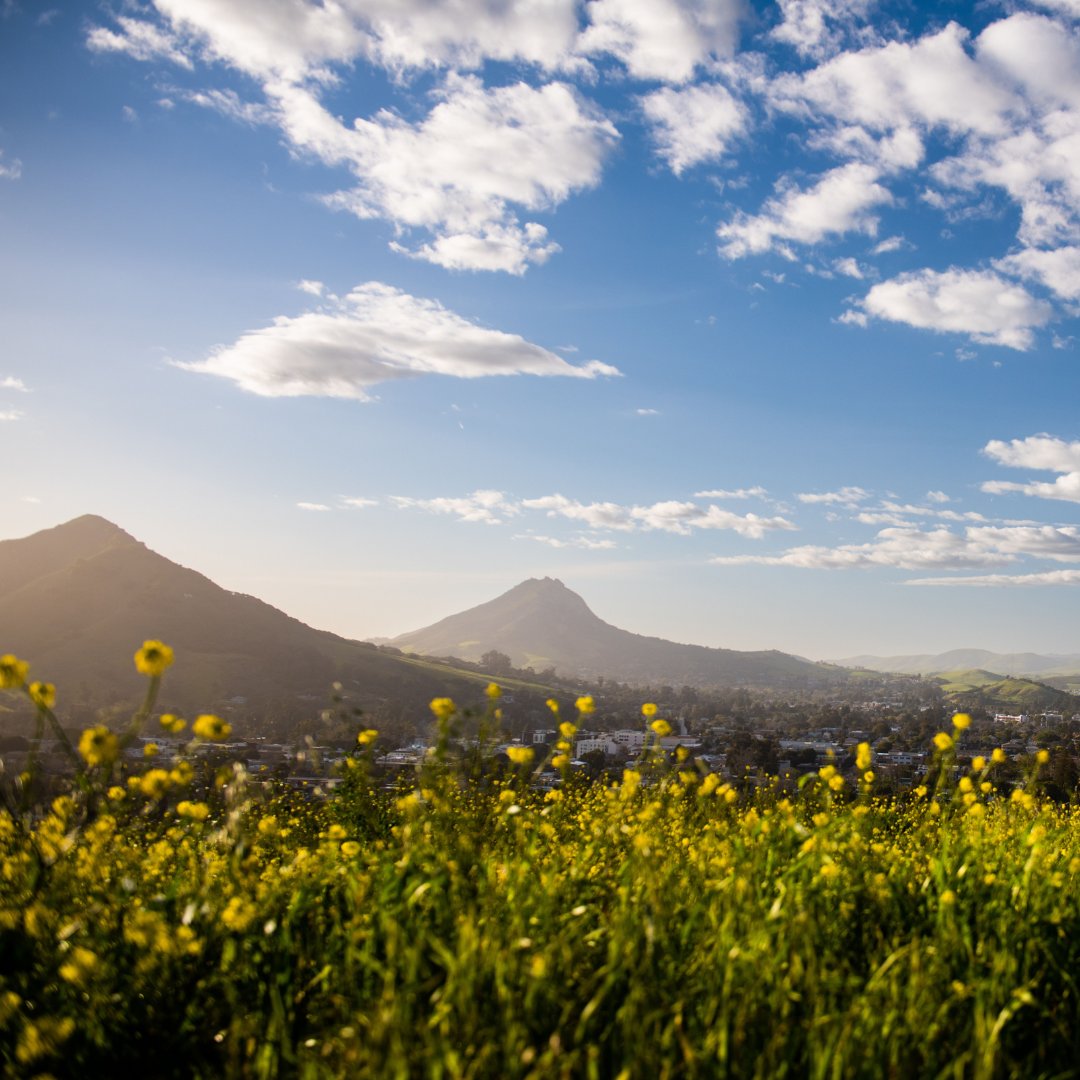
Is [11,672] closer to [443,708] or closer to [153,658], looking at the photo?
[153,658]

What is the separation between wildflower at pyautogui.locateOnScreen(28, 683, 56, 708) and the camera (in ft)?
12.9

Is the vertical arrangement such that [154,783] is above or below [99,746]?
below

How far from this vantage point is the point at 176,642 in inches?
5153

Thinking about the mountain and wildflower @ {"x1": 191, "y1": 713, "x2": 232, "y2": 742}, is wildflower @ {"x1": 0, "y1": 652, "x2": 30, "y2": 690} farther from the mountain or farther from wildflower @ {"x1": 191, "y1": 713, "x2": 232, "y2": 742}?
the mountain

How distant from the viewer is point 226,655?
127 metres

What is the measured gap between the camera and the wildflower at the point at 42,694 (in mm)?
3929

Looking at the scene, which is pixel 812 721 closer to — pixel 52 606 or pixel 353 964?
pixel 353 964

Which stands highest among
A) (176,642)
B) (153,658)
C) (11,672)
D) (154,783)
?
(153,658)

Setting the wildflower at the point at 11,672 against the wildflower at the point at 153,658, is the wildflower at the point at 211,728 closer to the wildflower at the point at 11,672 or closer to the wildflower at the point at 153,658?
the wildflower at the point at 153,658

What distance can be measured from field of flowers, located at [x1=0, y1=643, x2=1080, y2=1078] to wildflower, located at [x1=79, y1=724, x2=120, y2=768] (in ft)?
0.05

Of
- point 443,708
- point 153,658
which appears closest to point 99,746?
point 153,658

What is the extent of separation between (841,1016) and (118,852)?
17.4 ft

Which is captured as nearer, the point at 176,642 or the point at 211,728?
the point at 211,728

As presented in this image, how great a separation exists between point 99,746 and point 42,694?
Answer: 0.76 metres
